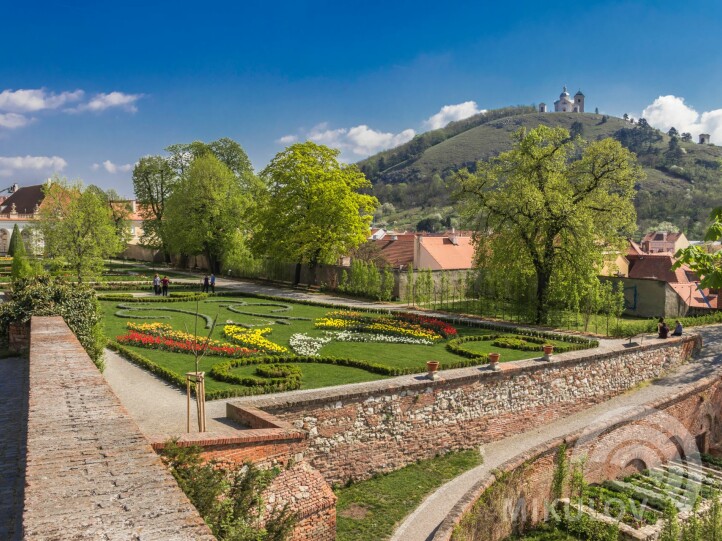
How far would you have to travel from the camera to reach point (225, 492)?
8086mm

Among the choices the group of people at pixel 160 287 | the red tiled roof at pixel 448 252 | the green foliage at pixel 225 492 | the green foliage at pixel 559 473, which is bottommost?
the green foliage at pixel 559 473

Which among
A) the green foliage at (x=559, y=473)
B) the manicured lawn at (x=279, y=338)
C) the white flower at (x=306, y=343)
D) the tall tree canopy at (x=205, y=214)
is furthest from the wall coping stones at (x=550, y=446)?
the tall tree canopy at (x=205, y=214)

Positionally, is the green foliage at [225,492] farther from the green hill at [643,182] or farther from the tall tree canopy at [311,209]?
the green hill at [643,182]

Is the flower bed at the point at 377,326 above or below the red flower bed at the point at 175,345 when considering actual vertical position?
above

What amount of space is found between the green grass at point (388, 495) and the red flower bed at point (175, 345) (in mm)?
6863

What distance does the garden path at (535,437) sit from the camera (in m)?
11.6

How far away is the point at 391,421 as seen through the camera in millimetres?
13812

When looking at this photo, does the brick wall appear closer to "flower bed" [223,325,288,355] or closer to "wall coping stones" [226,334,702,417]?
"wall coping stones" [226,334,702,417]

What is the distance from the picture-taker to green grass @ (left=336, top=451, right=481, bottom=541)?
443 inches

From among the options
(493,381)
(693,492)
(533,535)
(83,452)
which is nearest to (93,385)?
(83,452)

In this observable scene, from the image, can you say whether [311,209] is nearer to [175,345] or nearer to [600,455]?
[175,345]

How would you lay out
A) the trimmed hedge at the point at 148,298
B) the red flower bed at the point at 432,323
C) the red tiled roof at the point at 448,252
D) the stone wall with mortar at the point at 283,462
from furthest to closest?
the red tiled roof at the point at 448,252 → the trimmed hedge at the point at 148,298 → the red flower bed at the point at 432,323 → the stone wall with mortar at the point at 283,462

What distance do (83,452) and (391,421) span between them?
30.4ft

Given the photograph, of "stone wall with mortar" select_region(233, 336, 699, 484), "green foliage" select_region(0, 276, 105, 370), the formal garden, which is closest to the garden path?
"stone wall with mortar" select_region(233, 336, 699, 484)
